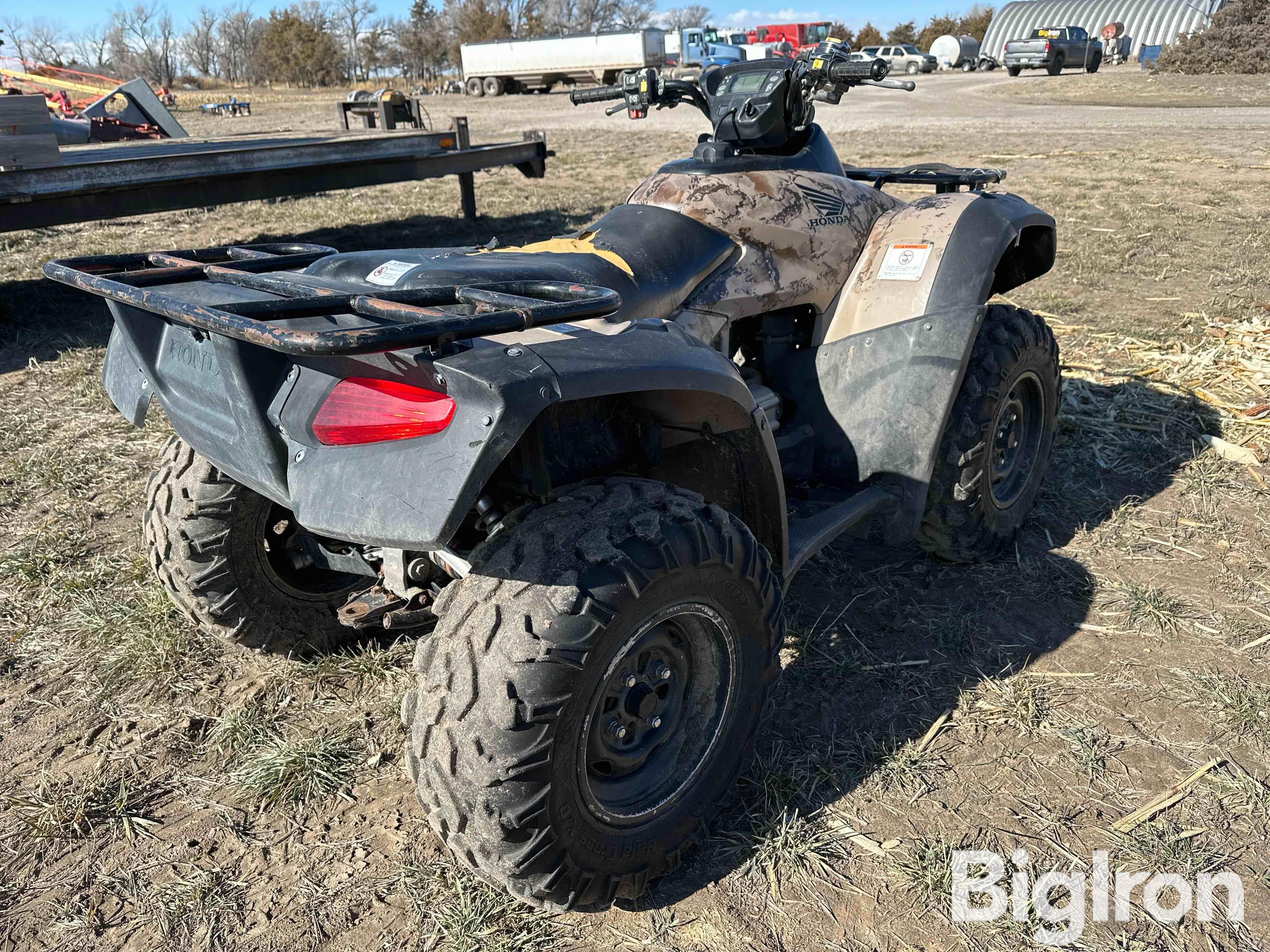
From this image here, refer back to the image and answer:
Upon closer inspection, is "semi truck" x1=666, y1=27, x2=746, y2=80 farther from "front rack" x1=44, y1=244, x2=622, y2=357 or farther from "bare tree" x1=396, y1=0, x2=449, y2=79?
"front rack" x1=44, y1=244, x2=622, y2=357

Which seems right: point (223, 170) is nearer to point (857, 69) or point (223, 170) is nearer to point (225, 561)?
point (225, 561)

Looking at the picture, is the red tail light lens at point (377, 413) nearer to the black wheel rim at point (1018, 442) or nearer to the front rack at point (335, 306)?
the front rack at point (335, 306)

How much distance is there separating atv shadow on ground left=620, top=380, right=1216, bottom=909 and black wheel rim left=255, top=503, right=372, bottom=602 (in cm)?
145

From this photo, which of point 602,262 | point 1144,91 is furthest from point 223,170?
point 1144,91

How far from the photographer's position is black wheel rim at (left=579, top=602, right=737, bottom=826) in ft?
6.80

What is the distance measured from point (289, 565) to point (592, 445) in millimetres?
1259

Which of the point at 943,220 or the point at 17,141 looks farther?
the point at 17,141

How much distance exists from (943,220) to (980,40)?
6498 cm

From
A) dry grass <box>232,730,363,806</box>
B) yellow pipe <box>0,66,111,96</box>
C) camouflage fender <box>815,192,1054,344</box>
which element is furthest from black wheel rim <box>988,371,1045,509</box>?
yellow pipe <box>0,66,111,96</box>

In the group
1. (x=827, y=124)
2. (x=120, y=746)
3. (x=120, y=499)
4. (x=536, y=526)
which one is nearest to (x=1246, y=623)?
(x=536, y=526)

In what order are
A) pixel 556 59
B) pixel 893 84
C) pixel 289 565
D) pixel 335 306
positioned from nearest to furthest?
pixel 335 306 → pixel 289 565 → pixel 893 84 → pixel 556 59

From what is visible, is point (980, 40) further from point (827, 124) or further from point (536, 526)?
point (536, 526)

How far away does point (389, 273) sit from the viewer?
230 centimetres

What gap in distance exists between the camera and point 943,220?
3.23 meters
